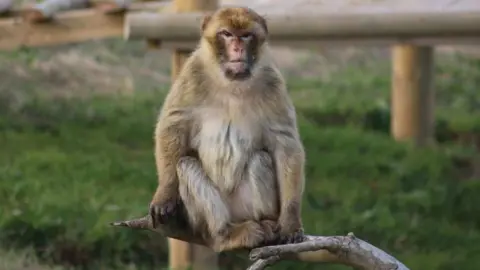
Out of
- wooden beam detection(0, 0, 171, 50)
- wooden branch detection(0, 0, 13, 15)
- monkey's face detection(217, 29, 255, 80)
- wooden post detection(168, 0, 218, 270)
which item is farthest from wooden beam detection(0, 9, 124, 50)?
monkey's face detection(217, 29, 255, 80)

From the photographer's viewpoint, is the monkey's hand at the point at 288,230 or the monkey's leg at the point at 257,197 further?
the monkey's leg at the point at 257,197

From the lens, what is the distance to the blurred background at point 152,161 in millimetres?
5816

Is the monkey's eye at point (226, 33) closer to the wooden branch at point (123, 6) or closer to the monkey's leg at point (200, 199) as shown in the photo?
the monkey's leg at point (200, 199)

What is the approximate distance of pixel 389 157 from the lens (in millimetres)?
8219

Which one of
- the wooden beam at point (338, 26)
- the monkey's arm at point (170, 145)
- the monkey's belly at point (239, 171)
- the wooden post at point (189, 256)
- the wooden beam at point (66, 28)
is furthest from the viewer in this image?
the wooden beam at point (66, 28)

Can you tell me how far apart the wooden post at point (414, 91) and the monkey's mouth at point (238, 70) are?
20.0ft

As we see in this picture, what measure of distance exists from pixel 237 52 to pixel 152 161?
198 inches

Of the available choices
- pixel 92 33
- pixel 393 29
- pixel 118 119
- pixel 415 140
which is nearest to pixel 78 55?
pixel 118 119

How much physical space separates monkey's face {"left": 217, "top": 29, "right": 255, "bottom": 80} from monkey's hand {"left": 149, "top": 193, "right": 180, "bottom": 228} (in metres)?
0.48

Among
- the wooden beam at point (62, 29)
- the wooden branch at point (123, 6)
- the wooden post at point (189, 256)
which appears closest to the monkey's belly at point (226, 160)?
the wooden post at point (189, 256)

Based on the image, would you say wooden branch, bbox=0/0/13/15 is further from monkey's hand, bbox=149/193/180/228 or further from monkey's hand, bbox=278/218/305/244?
monkey's hand, bbox=278/218/305/244

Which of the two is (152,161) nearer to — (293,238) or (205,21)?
(205,21)

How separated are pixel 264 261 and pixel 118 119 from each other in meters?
7.28

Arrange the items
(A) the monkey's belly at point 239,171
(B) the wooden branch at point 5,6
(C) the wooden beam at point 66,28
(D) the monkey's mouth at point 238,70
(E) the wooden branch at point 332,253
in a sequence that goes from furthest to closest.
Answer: (B) the wooden branch at point 5,6
(C) the wooden beam at point 66,28
(A) the monkey's belly at point 239,171
(D) the monkey's mouth at point 238,70
(E) the wooden branch at point 332,253
